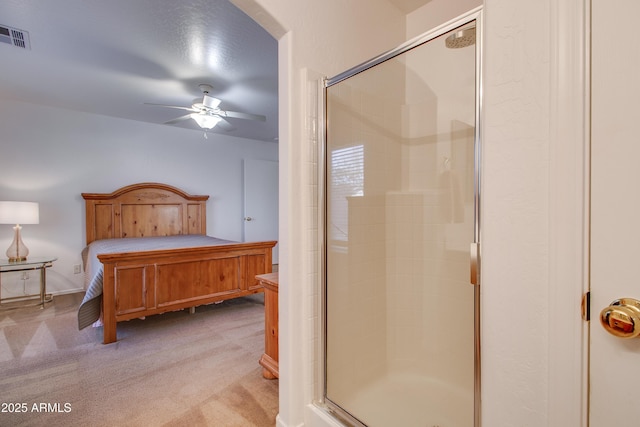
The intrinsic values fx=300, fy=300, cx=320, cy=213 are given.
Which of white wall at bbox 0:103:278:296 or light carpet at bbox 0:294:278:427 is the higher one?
white wall at bbox 0:103:278:296

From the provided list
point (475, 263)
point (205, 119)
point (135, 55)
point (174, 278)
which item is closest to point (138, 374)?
point (174, 278)

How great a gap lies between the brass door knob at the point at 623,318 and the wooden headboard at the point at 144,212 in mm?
4928

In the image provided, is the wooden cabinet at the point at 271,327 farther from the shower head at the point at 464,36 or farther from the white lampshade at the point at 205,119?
the white lampshade at the point at 205,119

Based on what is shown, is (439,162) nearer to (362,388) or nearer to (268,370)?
(362,388)

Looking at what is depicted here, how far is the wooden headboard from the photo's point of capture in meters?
4.06

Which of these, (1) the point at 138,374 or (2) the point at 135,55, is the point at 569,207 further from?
(2) the point at 135,55

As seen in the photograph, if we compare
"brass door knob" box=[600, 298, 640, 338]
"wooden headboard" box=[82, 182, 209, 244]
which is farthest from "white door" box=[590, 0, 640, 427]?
"wooden headboard" box=[82, 182, 209, 244]

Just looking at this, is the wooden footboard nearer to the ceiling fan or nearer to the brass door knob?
the ceiling fan

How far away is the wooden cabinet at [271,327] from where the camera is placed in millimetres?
1873

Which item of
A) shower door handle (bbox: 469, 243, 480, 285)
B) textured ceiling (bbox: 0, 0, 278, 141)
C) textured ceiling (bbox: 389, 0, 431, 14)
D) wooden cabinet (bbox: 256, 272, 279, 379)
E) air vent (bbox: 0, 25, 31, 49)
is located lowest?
wooden cabinet (bbox: 256, 272, 279, 379)

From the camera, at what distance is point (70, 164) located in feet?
13.0

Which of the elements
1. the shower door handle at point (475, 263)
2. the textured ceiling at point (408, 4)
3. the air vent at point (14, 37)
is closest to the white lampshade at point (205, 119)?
the air vent at point (14, 37)

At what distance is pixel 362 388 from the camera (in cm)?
164

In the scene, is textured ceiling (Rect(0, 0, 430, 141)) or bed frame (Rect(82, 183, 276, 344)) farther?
bed frame (Rect(82, 183, 276, 344))
